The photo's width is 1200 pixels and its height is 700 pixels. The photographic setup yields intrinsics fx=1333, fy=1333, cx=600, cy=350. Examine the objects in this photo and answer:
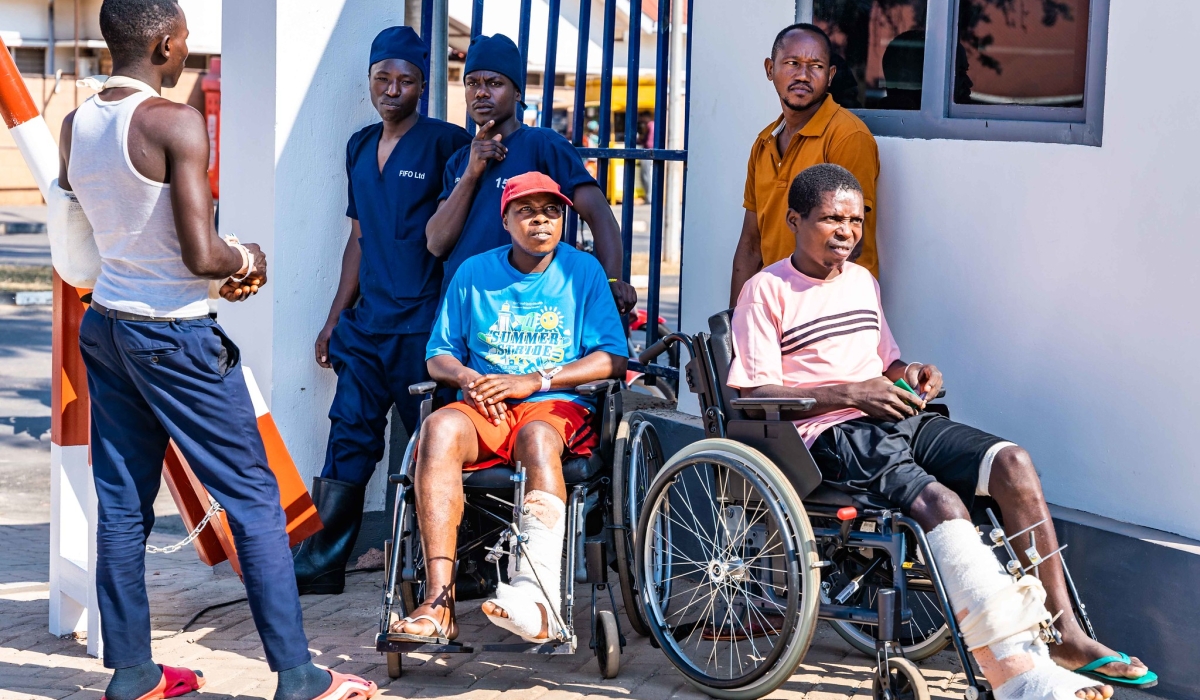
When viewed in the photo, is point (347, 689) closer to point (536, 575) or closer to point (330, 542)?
point (536, 575)

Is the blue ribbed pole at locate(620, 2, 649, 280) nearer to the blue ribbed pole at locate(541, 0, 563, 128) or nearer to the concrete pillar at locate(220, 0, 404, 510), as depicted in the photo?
the blue ribbed pole at locate(541, 0, 563, 128)

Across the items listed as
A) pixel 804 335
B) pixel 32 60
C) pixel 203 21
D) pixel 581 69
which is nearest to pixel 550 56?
pixel 581 69

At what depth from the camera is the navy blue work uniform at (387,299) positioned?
5.28 metres

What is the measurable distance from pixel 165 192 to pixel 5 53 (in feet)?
3.93

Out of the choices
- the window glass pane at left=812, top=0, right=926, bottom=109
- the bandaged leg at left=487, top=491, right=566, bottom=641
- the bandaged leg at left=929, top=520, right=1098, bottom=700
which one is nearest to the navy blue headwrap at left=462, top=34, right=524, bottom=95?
the window glass pane at left=812, top=0, right=926, bottom=109

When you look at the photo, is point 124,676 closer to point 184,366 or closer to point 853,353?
point 184,366

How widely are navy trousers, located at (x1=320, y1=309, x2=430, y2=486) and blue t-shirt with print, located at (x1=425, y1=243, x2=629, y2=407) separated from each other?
0.75m

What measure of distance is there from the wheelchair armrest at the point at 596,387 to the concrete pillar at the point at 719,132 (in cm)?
119

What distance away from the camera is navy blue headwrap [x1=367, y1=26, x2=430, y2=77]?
17.2 ft

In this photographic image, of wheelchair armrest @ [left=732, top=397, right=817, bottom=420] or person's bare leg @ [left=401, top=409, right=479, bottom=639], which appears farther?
person's bare leg @ [left=401, top=409, right=479, bottom=639]

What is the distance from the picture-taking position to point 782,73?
4613 millimetres

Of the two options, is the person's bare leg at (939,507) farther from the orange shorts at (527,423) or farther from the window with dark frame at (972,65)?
the window with dark frame at (972,65)

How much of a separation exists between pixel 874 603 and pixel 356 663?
1.71 m

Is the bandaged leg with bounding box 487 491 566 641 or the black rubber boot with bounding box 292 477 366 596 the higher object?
the bandaged leg with bounding box 487 491 566 641
